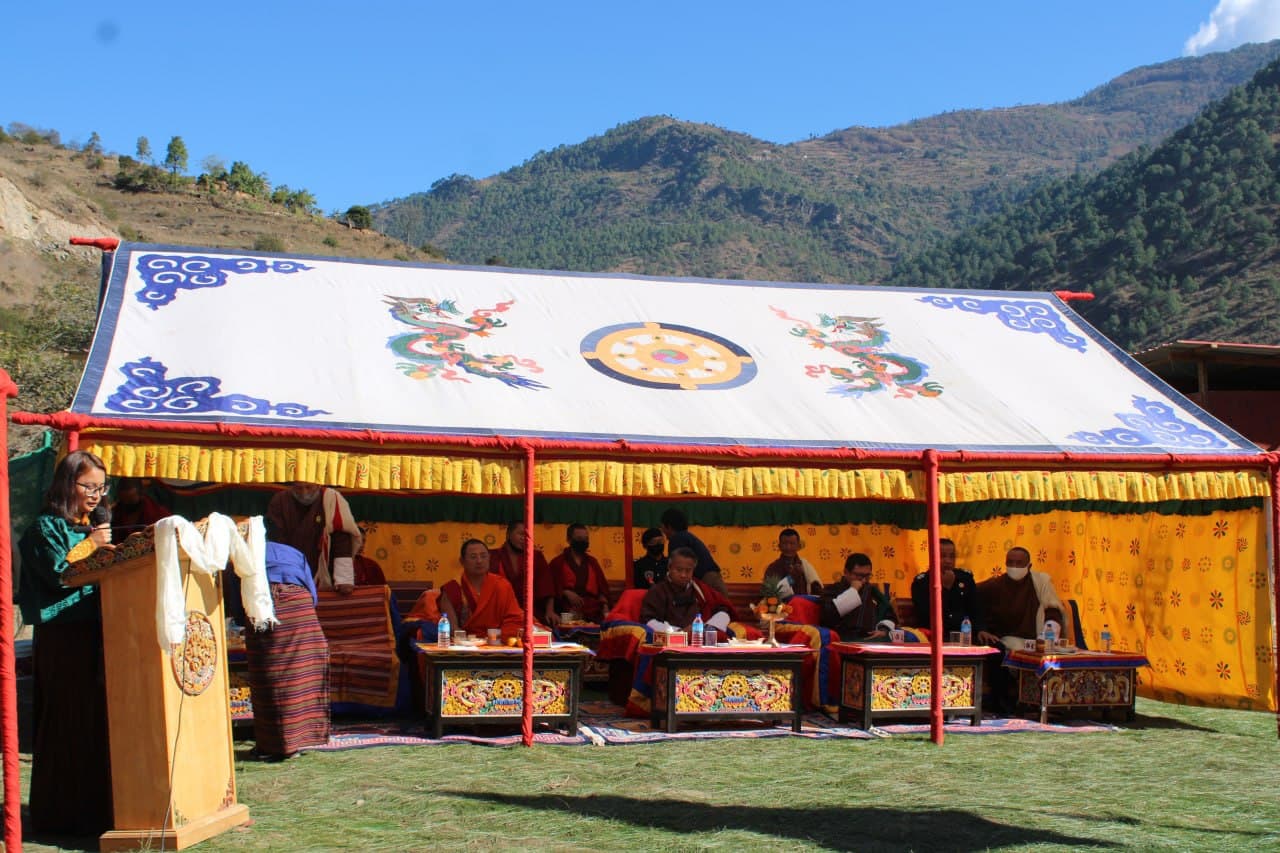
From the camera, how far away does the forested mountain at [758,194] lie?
8175 cm

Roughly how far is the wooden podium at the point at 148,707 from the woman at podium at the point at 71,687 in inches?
4.0

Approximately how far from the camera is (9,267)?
40.0 meters

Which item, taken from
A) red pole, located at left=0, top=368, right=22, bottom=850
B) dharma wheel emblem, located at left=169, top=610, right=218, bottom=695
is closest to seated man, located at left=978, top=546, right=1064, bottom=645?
dharma wheel emblem, located at left=169, top=610, right=218, bottom=695

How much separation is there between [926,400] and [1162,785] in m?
3.24

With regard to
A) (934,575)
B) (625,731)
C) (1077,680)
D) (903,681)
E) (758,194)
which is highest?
(758,194)

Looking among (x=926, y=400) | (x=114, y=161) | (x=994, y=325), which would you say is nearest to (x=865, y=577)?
(x=926, y=400)

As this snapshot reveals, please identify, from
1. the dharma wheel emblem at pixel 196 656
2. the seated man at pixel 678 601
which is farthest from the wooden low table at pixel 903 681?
the dharma wheel emblem at pixel 196 656

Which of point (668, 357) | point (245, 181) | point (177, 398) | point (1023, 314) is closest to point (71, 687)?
point (177, 398)

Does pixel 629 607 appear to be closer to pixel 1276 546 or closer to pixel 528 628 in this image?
pixel 528 628

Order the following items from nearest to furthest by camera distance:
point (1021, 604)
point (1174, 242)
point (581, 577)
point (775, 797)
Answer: point (775, 797) → point (1021, 604) → point (581, 577) → point (1174, 242)

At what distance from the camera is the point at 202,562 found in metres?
4.90

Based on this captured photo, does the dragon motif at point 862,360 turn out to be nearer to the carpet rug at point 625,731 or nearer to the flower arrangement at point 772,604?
the flower arrangement at point 772,604

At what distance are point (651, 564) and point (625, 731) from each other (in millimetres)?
2880

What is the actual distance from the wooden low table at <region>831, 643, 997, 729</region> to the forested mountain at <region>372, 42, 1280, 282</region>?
57.1 meters
